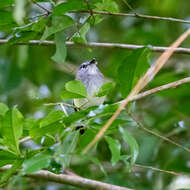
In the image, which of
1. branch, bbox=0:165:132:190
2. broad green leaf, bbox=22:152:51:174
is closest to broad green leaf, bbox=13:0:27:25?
broad green leaf, bbox=22:152:51:174

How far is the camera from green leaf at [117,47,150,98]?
212cm

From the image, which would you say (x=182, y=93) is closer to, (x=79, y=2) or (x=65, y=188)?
(x=65, y=188)

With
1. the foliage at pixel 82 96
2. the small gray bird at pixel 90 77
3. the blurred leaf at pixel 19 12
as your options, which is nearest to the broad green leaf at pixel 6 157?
the foliage at pixel 82 96

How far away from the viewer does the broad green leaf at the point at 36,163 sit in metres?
1.61

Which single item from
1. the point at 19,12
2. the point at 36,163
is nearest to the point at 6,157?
the point at 36,163

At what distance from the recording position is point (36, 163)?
1.66 meters

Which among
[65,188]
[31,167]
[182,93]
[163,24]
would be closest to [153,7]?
→ [163,24]

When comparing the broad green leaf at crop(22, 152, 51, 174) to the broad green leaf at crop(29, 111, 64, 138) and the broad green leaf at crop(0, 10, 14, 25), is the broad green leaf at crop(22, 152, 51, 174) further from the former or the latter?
the broad green leaf at crop(0, 10, 14, 25)

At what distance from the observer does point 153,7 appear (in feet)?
15.1

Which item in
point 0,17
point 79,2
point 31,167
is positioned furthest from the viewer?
point 0,17

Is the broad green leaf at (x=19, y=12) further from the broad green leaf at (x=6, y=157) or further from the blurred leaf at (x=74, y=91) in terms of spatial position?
the broad green leaf at (x=6, y=157)

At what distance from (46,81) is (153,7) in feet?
4.47

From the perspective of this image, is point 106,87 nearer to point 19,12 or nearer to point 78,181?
point 19,12

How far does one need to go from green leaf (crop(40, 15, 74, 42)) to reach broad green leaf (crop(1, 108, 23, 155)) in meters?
→ 0.42
